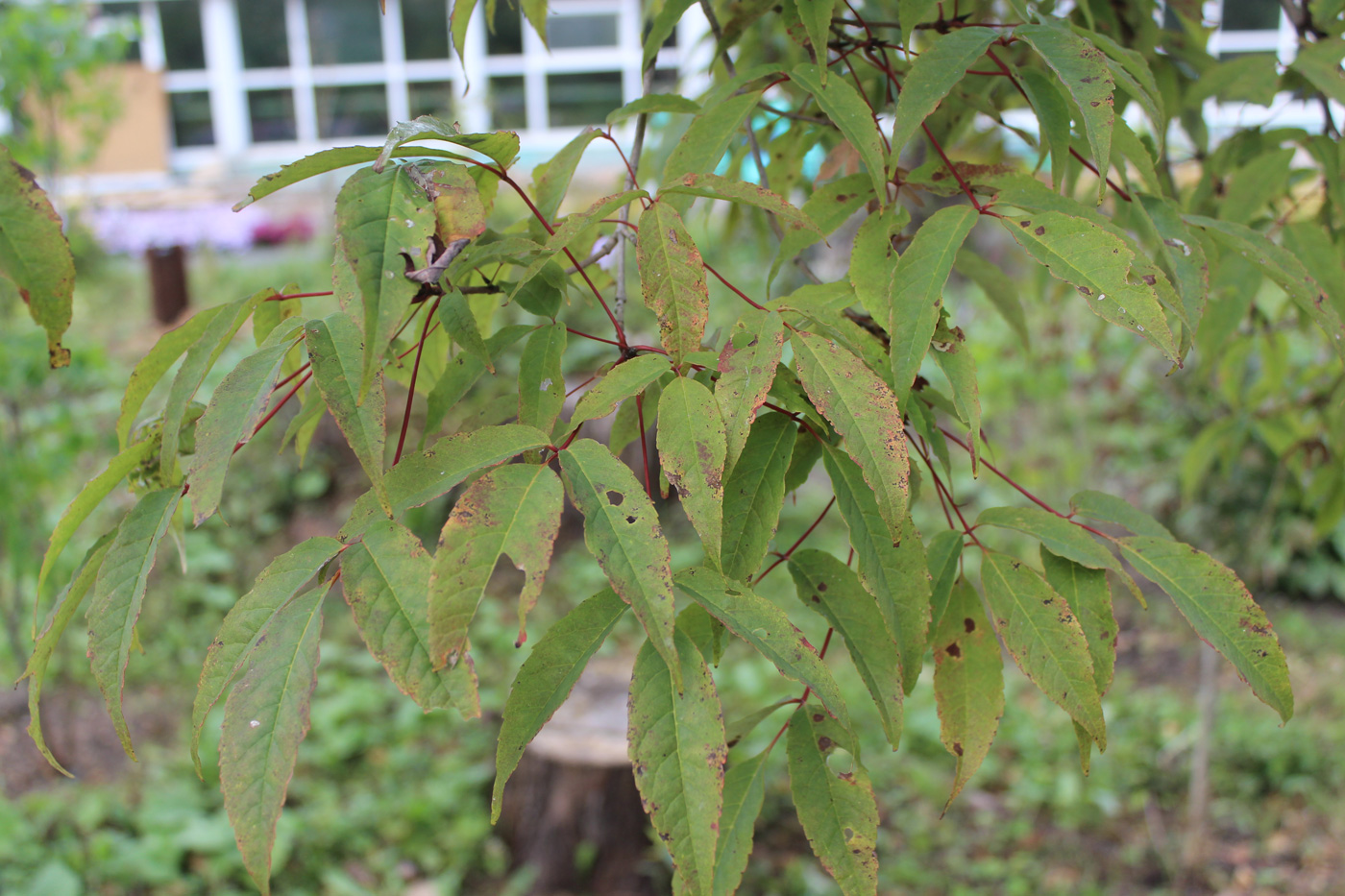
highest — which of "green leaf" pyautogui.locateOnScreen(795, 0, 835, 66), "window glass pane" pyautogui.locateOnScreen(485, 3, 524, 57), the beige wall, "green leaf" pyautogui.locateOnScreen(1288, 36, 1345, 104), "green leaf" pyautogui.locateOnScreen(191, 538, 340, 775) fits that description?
"window glass pane" pyautogui.locateOnScreen(485, 3, 524, 57)

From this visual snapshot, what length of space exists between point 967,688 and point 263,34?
1213 centimetres

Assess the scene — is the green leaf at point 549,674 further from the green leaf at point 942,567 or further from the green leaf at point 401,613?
the green leaf at point 942,567

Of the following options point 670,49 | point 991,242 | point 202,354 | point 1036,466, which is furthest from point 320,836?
point 670,49

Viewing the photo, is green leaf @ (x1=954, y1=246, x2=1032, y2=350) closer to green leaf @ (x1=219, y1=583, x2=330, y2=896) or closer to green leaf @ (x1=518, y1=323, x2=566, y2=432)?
green leaf @ (x1=518, y1=323, x2=566, y2=432)

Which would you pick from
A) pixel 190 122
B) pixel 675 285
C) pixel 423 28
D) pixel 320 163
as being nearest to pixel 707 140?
pixel 675 285

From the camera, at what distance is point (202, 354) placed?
24.8 inches

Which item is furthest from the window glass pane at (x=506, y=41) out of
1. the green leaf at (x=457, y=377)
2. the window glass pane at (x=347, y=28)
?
the green leaf at (x=457, y=377)

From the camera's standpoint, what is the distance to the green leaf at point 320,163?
0.58 m

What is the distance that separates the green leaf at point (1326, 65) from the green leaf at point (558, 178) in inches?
28.7

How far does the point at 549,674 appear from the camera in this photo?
586 mm

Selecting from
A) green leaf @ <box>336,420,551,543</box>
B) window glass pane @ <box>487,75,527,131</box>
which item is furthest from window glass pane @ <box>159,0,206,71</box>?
green leaf @ <box>336,420,551,543</box>

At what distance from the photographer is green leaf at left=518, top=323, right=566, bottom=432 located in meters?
0.68

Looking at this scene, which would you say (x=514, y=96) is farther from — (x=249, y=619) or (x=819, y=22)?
(x=249, y=619)

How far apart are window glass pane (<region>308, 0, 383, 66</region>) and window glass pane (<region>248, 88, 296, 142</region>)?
0.96 metres
